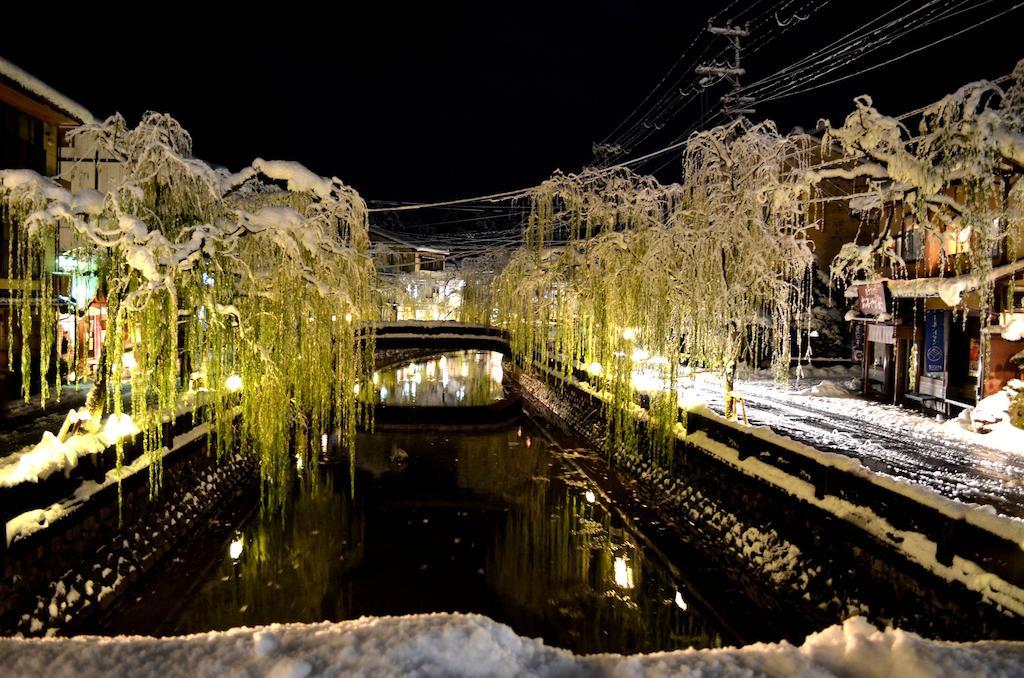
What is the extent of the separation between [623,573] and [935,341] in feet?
47.6

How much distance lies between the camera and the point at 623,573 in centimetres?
1076

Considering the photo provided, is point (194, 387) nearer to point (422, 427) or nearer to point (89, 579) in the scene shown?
point (89, 579)

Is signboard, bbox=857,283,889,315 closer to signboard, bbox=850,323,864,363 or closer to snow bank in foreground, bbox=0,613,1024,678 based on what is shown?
signboard, bbox=850,323,864,363

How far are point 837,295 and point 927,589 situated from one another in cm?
2649

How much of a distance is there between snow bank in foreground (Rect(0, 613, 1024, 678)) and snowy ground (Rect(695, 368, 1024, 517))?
6.80m

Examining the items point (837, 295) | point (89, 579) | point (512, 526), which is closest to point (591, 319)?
point (512, 526)

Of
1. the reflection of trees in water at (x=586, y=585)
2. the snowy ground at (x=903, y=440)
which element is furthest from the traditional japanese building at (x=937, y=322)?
the reflection of trees in water at (x=586, y=585)

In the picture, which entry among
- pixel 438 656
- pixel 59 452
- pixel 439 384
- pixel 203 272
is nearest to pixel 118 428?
pixel 59 452

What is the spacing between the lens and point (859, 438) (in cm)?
1463

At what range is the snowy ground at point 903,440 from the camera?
1061cm

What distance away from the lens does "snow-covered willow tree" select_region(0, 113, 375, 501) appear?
855cm

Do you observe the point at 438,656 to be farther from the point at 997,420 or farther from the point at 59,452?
the point at 997,420

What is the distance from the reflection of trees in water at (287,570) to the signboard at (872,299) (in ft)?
60.5

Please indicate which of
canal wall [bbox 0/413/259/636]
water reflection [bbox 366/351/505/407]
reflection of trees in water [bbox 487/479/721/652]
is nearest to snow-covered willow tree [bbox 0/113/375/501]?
canal wall [bbox 0/413/259/636]
